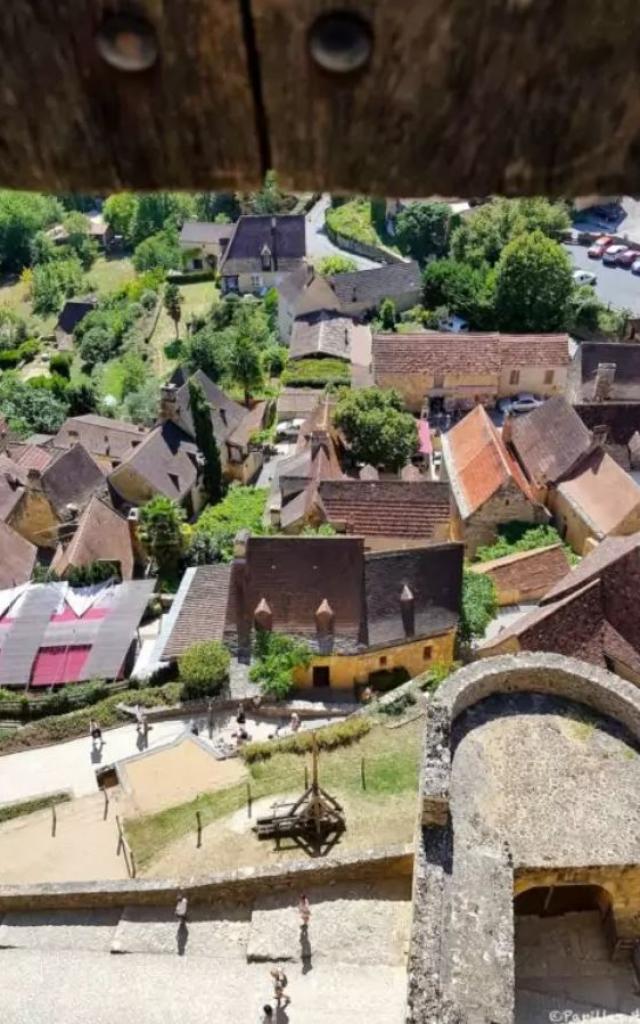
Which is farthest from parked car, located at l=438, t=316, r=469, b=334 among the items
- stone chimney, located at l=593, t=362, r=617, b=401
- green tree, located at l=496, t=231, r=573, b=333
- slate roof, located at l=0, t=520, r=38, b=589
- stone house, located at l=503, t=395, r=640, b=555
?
slate roof, located at l=0, t=520, r=38, b=589

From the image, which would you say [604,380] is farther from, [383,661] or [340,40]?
[340,40]

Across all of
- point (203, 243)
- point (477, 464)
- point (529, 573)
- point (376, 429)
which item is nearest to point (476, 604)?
point (529, 573)

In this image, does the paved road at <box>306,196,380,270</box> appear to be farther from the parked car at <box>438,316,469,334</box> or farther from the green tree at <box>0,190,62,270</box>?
the green tree at <box>0,190,62,270</box>

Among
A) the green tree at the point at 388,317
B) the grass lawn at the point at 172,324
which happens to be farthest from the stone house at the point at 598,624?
the grass lawn at the point at 172,324

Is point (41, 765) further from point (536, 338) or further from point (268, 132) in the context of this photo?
point (536, 338)

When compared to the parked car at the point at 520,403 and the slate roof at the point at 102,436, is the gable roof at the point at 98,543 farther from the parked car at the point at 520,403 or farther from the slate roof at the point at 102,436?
the parked car at the point at 520,403
